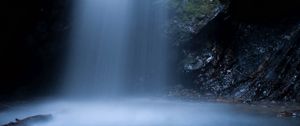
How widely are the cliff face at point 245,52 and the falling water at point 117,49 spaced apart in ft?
3.67

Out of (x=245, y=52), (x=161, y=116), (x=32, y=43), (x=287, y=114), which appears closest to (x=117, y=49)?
(x=32, y=43)

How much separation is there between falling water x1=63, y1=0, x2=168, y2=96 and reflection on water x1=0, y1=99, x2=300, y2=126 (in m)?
2.88

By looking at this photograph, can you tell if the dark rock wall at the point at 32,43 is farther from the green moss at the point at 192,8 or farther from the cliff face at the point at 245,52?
the cliff face at the point at 245,52

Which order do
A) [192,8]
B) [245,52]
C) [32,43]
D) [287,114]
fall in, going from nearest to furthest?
[287,114]
[245,52]
[192,8]
[32,43]

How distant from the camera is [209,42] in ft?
42.8

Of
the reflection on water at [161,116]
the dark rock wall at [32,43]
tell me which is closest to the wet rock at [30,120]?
the reflection on water at [161,116]

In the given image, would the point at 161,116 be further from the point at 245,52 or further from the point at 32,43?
the point at 32,43

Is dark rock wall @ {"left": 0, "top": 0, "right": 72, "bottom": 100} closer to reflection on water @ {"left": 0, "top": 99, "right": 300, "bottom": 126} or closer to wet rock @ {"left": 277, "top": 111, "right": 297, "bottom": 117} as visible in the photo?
reflection on water @ {"left": 0, "top": 99, "right": 300, "bottom": 126}

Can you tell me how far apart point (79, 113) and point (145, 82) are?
4.43 metres

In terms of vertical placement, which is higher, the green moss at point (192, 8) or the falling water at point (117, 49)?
the green moss at point (192, 8)

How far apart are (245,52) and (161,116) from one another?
4.88 meters

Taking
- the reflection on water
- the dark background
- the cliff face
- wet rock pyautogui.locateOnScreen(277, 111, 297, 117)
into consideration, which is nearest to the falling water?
the dark background

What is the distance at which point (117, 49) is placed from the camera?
46.9 feet

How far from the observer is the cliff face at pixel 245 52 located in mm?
10766
